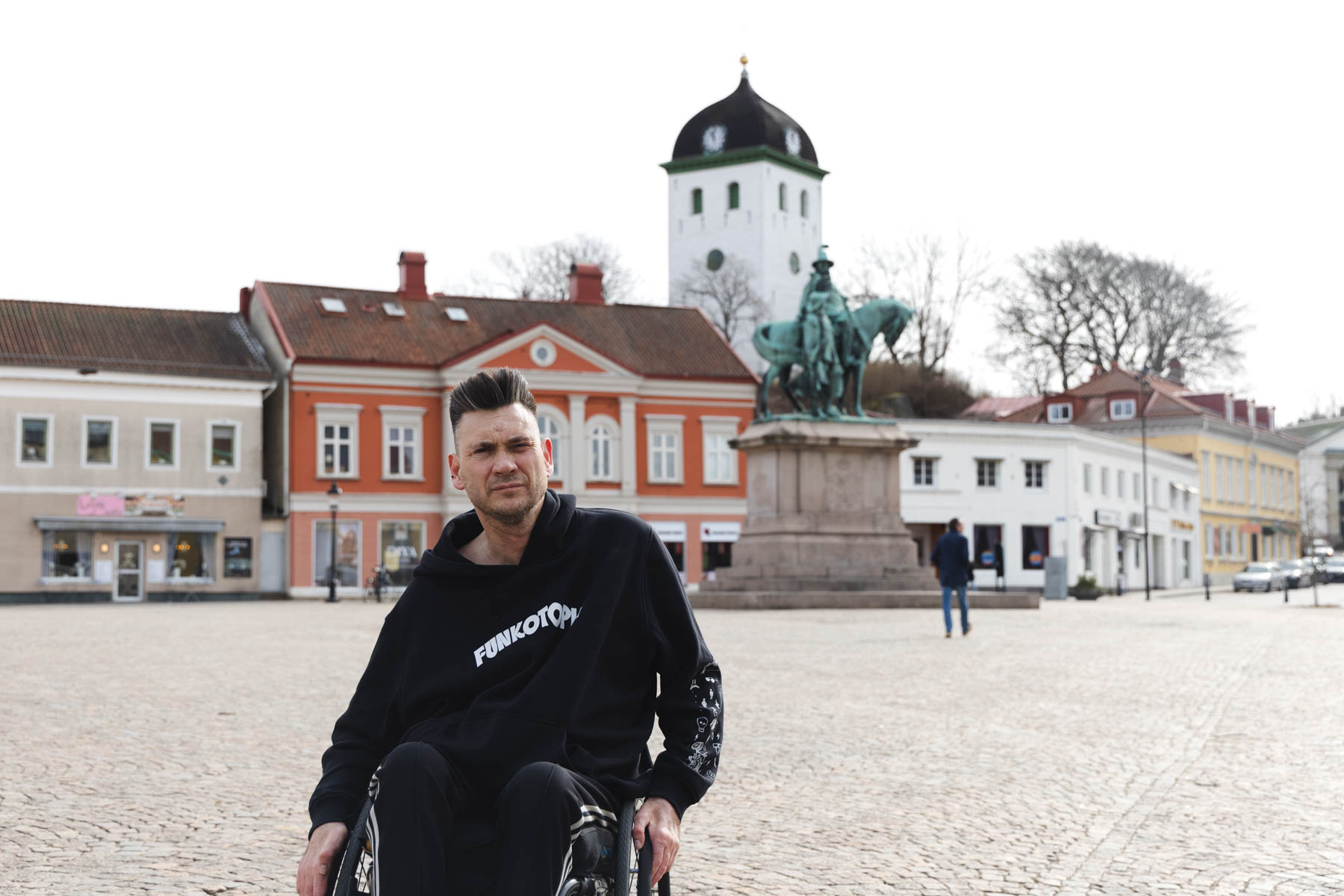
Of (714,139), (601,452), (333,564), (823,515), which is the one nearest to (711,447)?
(601,452)

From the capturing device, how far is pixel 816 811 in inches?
285

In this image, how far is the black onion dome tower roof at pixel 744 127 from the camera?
83.2 meters

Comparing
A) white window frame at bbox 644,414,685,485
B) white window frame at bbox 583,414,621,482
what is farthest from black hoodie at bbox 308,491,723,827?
white window frame at bbox 644,414,685,485

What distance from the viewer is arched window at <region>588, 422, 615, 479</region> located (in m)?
52.4

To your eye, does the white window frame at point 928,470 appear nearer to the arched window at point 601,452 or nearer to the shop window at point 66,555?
the arched window at point 601,452

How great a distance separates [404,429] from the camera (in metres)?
50.7

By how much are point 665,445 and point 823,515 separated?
22.3 metres

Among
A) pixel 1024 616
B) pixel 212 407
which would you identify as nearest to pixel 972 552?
pixel 212 407

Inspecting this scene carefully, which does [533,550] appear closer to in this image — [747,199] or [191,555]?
[191,555]

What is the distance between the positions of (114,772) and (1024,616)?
21.1 meters

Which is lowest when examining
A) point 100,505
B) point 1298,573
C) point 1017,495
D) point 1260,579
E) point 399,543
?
point 1260,579

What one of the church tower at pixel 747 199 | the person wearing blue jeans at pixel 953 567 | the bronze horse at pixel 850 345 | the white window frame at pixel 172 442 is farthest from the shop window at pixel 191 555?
the church tower at pixel 747 199

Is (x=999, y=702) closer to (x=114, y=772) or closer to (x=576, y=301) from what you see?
(x=114, y=772)

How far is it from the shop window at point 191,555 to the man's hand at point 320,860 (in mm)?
45421
